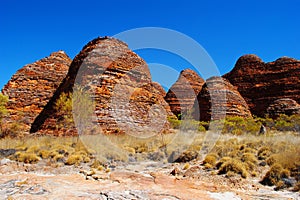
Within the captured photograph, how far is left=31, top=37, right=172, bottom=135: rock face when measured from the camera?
22000mm

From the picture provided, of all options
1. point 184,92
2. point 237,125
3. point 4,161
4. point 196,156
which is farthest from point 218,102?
point 4,161

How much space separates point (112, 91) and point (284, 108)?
29.1m

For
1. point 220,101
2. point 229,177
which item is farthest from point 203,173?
point 220,101

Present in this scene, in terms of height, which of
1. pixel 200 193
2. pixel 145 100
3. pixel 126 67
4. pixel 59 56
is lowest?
pixel 200 193

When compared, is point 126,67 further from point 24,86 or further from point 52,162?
point 52,162

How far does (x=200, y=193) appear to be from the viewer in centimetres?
765

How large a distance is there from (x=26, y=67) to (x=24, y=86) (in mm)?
2588

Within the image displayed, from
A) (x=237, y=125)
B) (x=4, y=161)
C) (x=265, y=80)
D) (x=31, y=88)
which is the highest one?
(x=265, y=80)

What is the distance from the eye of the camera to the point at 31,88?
28.1 m

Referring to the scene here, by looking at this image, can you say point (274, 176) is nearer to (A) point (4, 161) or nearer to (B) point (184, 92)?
(A) point (4, 161)

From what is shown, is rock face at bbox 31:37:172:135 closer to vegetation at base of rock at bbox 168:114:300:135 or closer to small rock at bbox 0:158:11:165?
vegetation at base of rock at bbox 168:114:300:135

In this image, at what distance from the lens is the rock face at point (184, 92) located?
163 ft

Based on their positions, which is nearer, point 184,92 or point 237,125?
point 237,125

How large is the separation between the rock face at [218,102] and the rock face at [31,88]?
20032 millimetres
